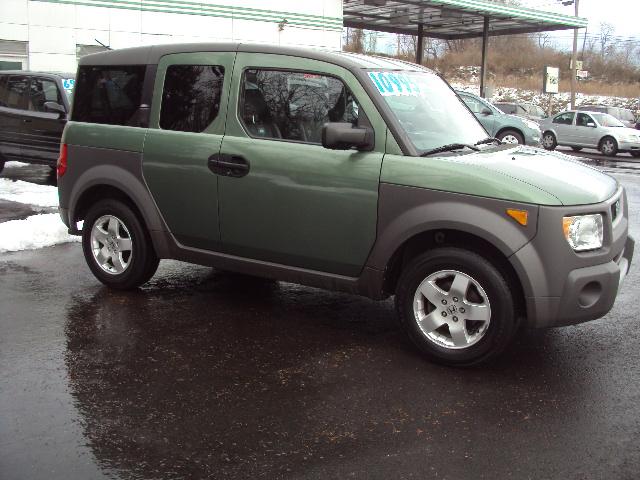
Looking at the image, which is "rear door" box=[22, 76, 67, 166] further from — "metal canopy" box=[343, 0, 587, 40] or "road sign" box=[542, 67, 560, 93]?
"road sign" box=[542, 67, 560, 93]

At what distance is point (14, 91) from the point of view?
12.5 meters

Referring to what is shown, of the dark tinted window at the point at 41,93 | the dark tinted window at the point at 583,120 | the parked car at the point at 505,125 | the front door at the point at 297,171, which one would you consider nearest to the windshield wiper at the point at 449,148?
the front door at the point at 297,171

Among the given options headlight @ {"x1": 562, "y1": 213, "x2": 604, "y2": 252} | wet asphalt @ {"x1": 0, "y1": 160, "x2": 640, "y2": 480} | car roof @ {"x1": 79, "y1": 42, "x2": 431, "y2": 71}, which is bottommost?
wet asphalt @ {"x1": 0, "y1": 160, "x2": 640, "y2": 480}

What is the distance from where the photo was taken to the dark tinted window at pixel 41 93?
12141mm

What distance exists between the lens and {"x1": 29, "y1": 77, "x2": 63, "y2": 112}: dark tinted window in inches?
478

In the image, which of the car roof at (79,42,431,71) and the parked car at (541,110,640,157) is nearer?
the car roof at (79,42,431,71)

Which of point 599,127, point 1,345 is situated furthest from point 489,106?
point 1,345

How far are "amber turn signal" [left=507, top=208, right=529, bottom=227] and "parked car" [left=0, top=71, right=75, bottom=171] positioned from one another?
31.3 feet

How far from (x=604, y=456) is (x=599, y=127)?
75.8ft

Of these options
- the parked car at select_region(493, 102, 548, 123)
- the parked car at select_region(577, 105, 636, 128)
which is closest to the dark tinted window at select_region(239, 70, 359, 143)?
the parked car at select_region(493, 102, 548, 123)

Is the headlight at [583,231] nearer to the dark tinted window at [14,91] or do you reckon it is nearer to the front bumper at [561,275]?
the front bumper at [561,275]

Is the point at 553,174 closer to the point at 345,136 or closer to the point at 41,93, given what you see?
the point at 345,136

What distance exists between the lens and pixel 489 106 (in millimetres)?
21109

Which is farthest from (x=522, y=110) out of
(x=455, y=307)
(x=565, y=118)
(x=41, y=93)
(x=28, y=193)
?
(x=455, y=307)
